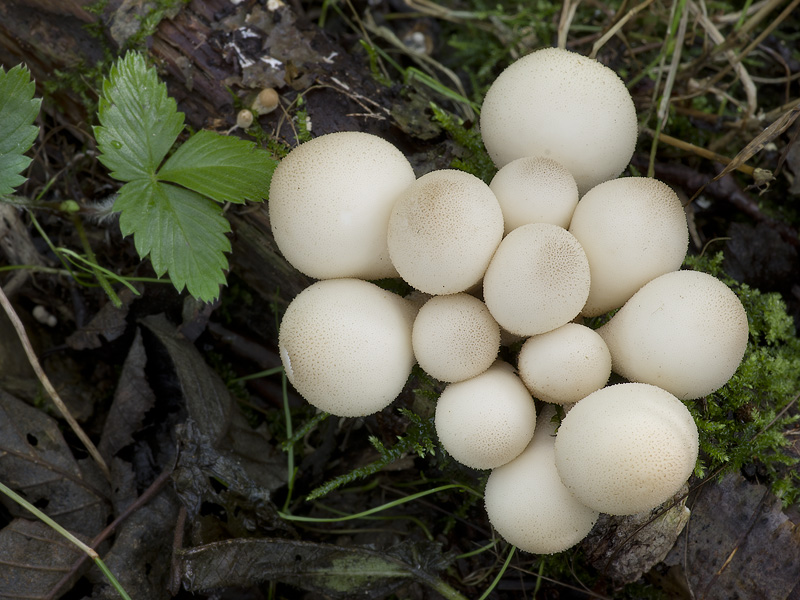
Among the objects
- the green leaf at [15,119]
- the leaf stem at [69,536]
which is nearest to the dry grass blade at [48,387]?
the leaf stem at [69,536]

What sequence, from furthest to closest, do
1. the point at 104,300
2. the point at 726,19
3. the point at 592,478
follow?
the point at 726,19
the point at 104,300
the point at 592,478

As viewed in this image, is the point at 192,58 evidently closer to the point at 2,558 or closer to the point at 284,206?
the point at 284,206

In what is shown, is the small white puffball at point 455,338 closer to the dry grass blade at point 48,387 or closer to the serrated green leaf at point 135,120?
the serrated green leaf at point 135,120

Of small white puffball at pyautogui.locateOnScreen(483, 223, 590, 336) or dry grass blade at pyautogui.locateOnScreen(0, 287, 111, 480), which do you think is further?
dry grass blade at pyautogui.locateOnScreen(0, 287, 111, 480)

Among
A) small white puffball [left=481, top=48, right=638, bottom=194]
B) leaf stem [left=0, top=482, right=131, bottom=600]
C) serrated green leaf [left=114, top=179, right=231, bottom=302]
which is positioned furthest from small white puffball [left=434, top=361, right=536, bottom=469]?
leaf stem [left=0, top=482, right=131, bottom=600]

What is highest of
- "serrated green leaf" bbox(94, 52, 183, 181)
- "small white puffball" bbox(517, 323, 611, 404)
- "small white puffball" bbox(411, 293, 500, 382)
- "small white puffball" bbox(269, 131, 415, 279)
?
"serrated green leaf" bbox(94, 52, 183, 181)


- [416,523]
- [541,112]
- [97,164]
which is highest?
[541,112]

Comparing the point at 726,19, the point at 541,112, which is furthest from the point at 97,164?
the point at 726,19

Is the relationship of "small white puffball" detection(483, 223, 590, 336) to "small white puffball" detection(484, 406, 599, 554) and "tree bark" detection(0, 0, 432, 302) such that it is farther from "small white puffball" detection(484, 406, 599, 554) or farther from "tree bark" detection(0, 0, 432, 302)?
"tree bark" detection(0, 0, 432, 302)
